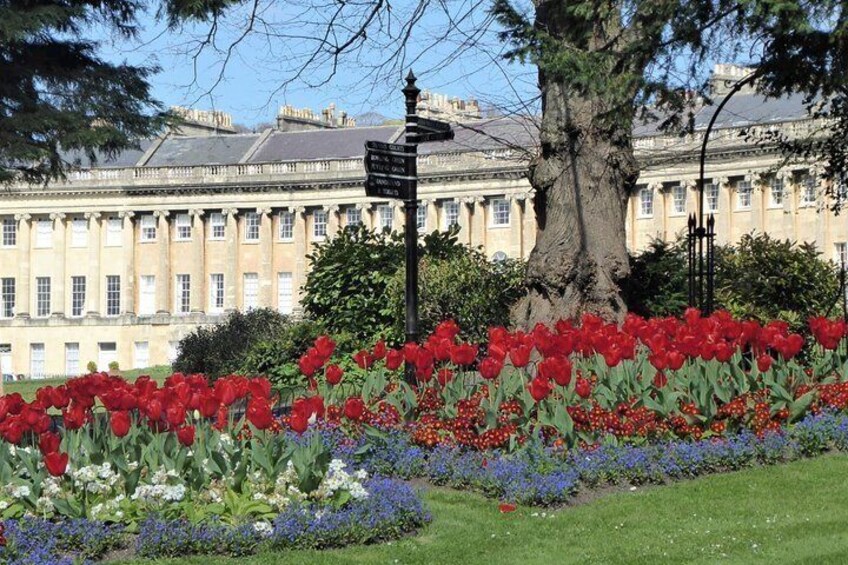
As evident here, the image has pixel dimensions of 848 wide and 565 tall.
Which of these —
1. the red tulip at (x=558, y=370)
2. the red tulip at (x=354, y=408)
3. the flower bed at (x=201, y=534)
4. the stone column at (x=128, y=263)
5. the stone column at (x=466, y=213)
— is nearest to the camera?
the flower bed at (x=201, y=534)

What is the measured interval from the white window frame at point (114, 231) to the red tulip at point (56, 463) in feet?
265

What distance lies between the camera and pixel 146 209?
88062mm

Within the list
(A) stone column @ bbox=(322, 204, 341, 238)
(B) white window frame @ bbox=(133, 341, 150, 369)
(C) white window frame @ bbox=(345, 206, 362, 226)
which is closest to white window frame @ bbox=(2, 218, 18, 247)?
(B) white window frame @ bbox=(133, 341, 150, 369)

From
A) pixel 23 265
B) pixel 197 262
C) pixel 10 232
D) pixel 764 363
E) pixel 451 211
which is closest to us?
pixel 764 363

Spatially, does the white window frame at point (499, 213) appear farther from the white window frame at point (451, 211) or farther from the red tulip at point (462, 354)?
the red tulip at point (462, 354)

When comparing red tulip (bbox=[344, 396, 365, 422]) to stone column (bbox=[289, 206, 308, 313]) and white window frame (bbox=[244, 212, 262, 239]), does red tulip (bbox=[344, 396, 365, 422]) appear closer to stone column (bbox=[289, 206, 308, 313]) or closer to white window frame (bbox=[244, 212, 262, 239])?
stone column (bbox=[289, 206, 308, 313])

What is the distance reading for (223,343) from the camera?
3020 centimetres

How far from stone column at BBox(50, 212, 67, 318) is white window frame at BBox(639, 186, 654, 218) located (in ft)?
111

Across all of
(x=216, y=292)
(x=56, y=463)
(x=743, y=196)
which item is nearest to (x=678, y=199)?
(x=743, y=196)

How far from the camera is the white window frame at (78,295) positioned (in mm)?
89812

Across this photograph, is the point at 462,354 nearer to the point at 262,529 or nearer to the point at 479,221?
the point at 262,529

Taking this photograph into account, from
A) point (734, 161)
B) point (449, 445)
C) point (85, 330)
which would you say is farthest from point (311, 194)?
point (449, 445)

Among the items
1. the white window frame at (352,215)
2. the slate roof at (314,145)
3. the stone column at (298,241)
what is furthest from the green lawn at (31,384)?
the stone column at (298,241)

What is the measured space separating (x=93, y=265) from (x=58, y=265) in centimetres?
212
